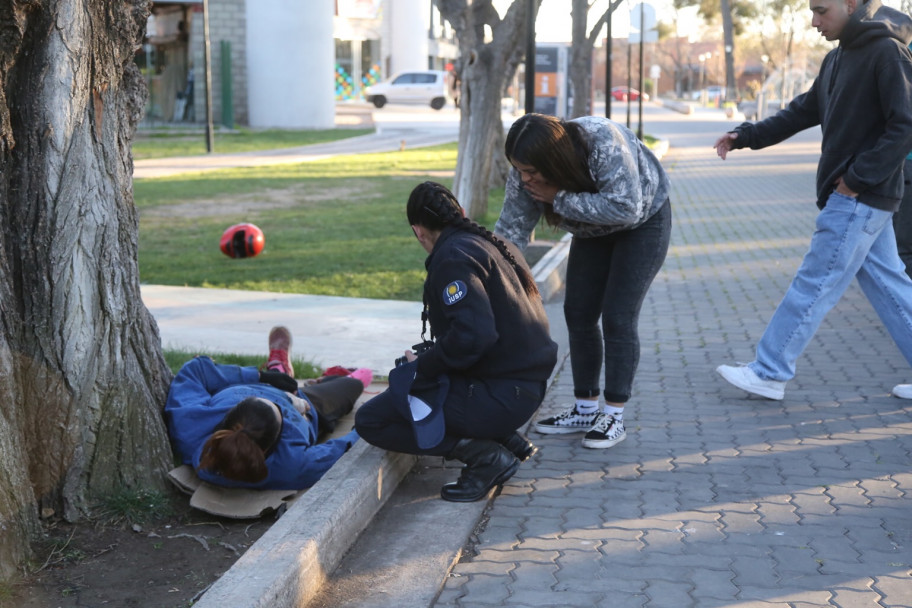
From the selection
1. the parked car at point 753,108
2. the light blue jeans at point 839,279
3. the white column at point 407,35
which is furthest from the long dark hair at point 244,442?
the white column at point 407,35

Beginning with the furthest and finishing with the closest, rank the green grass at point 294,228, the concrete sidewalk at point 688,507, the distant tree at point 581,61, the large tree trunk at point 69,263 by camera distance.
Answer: the distant tree at point 581,61, the green grass at point 294,228, the large tree trunk at point 69,263, the concrete sidewalk at point 688,507

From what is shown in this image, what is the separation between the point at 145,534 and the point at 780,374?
322 centimetres

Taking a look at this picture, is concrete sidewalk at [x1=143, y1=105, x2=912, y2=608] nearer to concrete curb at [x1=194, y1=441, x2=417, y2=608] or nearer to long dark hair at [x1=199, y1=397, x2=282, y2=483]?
concrete curb at [x1=194, y1=441, x2=417, y2=608]

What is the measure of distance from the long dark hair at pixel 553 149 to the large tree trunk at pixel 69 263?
62.0 inches

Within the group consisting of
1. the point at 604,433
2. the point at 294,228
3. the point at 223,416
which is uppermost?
the point at 294,228

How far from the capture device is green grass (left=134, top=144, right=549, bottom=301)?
9414 millimetres

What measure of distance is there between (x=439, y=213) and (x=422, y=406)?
0.74 metres

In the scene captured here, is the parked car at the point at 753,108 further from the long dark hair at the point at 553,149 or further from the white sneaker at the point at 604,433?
the long dark hair at the point at 553,149

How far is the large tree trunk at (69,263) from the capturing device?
153 inches

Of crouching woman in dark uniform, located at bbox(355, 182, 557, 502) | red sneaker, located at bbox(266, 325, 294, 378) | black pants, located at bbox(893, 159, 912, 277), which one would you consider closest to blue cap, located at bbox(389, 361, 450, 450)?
crouching woman in dark uniform, located at bbox(355, 182, 557, 502)

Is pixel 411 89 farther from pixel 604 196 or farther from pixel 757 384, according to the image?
pixel 604 196

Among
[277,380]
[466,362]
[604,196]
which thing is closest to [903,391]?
[604,196]

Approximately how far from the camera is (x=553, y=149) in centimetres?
428

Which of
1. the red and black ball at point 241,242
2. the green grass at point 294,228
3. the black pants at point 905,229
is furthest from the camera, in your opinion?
the red and black ball at point 241,242
